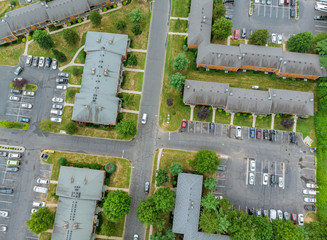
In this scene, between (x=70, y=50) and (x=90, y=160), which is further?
(x=70, y=50)

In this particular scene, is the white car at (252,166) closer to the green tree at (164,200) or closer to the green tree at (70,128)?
the green tree at (164,200)

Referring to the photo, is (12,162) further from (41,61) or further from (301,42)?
(301,42)

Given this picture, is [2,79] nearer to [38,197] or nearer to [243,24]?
[38,197]

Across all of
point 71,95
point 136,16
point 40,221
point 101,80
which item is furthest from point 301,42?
point 40,221

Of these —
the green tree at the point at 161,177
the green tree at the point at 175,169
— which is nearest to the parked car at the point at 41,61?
the green tree at the point at 161,177

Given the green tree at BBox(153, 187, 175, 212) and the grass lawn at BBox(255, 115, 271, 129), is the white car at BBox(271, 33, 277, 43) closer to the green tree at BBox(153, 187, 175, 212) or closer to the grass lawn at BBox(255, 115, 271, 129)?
the grass lawn at BBox(255, 115, 271, 129)

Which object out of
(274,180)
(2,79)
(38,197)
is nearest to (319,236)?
(274,180)
